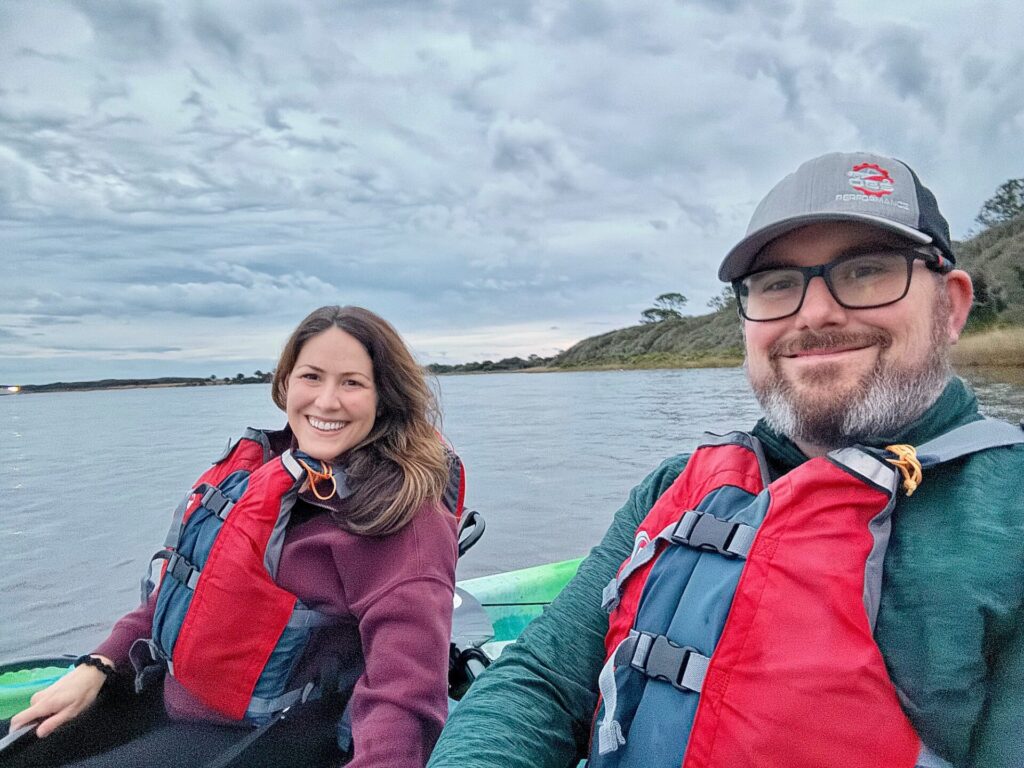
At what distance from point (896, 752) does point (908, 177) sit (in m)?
0.92

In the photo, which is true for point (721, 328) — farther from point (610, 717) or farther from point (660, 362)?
point (610, 717)

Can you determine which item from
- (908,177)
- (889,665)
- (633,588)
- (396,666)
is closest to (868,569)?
(889,665)

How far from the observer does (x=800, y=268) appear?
126cm

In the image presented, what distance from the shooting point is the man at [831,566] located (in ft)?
3.17

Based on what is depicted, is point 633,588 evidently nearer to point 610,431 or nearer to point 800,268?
point 800,268

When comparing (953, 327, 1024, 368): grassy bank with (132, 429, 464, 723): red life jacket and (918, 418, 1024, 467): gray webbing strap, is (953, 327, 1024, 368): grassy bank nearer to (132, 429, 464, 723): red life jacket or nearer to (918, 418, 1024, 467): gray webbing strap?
(918, 418, 1024, 467): gray webbing strap

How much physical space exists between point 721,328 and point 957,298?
56.8m

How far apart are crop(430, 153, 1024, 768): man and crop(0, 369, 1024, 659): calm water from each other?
2.99m

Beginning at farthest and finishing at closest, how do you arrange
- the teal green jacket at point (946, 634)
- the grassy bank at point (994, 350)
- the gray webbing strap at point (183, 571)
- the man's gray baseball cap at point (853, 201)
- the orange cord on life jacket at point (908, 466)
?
1. the grassy bank at point (994, 350)
2. the gray webbing strap at point (183, 571)
3. the man's gray baseball cap at point (853, 201)
4. the orange cord on life jacket at point (908, 466)
5. the teal green jacket at point (946, 634)

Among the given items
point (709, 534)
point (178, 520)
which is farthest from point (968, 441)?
point (178, 520)

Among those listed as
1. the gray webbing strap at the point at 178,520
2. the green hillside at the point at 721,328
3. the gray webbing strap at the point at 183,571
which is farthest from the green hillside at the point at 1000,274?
the gray webbing strap at the point at 183,571

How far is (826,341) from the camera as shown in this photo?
123cm

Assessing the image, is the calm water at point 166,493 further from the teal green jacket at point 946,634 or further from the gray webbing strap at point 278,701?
the teal green jacket at point 946,634

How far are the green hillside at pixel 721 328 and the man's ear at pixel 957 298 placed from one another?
37.9ft
